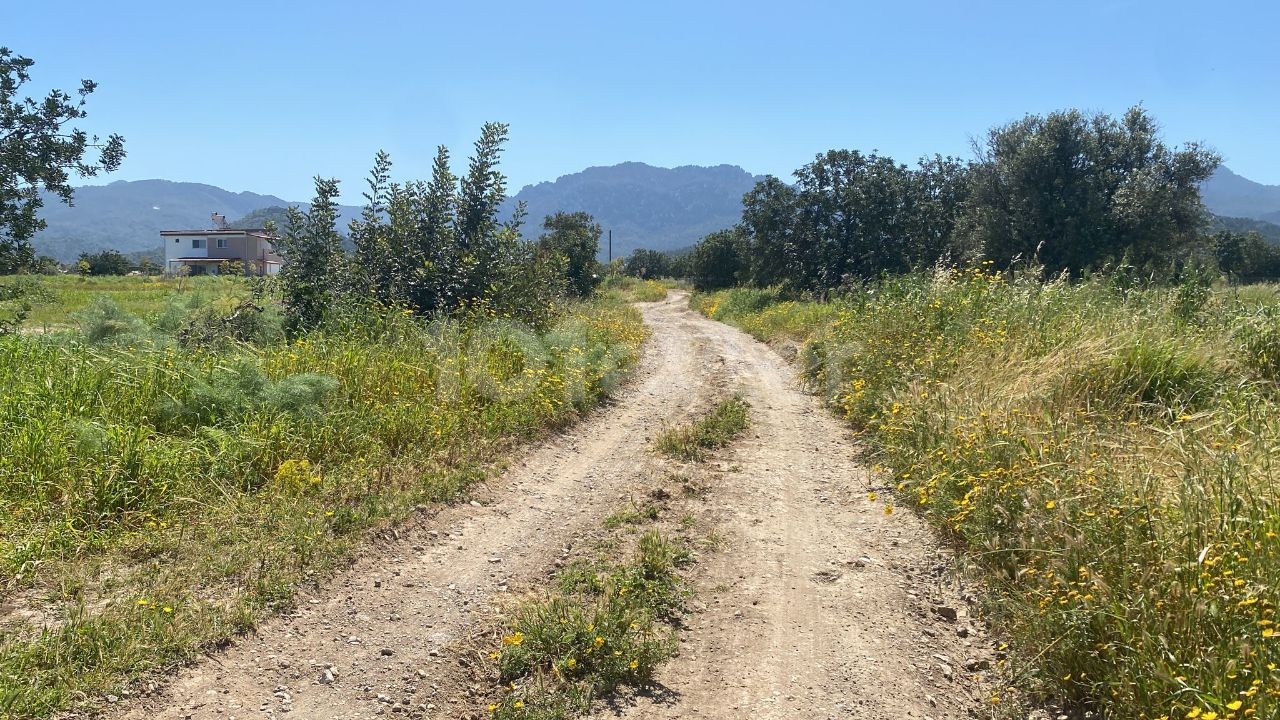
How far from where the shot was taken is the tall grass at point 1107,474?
2.89 metres

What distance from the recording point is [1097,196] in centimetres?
2105

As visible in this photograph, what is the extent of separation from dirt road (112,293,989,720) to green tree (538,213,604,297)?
23898 mm

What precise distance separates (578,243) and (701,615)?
30223mm

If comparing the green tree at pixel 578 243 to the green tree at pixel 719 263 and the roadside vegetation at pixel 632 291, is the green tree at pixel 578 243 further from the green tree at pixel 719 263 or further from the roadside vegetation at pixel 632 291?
the green tree at pixel 719 263

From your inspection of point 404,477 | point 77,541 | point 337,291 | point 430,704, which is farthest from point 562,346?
point 430,704

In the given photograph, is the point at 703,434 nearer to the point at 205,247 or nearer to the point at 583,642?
the point at 583,642

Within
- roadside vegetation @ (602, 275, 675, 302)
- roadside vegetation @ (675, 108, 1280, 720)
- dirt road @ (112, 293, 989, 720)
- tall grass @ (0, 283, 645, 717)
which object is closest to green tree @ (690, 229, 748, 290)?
roadside vegetation @ (602, 275, 675, 302)

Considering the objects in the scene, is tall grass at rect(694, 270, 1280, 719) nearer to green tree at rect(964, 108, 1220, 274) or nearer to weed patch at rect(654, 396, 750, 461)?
weed patch at rect(654, 396, 750, 461)

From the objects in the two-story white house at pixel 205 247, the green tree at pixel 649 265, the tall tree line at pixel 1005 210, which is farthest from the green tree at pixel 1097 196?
the two-story white house at pixel 205 247

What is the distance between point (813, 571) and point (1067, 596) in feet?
4.72

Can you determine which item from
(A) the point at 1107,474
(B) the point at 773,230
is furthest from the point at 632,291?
(A) the point at 1107,474

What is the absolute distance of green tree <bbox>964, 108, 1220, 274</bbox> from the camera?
21094 millimetres

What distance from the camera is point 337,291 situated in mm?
9852

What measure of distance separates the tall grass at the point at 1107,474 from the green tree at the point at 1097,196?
45.7 feet
